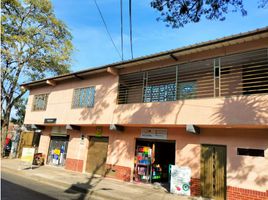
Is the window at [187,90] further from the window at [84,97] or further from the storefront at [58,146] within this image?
the storefront at [58,146]

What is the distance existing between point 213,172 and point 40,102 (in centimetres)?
1472

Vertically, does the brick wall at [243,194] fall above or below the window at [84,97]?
below

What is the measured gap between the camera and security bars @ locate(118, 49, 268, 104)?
9.71 meters

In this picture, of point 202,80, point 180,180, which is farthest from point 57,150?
point 202,80

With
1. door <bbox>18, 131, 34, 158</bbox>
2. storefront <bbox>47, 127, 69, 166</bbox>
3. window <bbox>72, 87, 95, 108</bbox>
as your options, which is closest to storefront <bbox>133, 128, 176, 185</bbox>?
window <bbox>72, 87, 95, 108</bbox>

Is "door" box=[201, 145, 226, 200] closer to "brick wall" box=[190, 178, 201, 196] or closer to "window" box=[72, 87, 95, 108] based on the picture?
"brick wall" box=[190, 178, 201, 196]

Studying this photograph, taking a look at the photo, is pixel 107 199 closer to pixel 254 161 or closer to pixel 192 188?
pixel 192 188

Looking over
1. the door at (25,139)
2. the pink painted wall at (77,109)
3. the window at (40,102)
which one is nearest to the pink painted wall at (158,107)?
the pink painted wall at (77,109)

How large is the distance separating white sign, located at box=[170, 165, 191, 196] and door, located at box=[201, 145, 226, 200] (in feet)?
2.03

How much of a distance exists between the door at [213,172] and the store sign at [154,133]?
7.36ft

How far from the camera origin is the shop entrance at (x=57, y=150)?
56.2 ft

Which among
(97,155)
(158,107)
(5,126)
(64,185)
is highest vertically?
(158,107)

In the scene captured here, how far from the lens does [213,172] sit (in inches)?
388

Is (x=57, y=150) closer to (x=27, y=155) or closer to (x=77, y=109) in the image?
(x=27, y=155)
